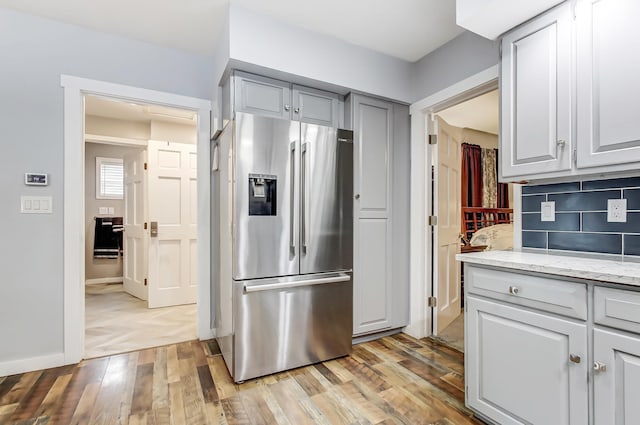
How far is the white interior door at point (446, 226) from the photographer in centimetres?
288

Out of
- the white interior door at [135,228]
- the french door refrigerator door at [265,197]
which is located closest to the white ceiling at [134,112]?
the white interior door at [135,228]

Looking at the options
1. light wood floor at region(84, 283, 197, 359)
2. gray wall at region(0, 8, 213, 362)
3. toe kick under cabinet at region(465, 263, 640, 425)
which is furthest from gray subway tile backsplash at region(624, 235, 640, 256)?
gray wall at region(0, 8, 213, 362)

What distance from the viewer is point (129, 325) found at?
125 inches

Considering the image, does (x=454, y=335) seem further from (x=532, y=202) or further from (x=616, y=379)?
(x=616, y=379)

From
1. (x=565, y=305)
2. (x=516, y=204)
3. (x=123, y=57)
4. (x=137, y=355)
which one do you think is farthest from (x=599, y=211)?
(x=123, y=57)

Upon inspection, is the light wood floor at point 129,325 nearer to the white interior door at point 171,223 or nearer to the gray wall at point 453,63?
the white interior door at point 171,223

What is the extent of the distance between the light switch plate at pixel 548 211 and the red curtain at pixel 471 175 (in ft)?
10.4

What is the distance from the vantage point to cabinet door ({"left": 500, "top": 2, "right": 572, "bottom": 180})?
1.55 m

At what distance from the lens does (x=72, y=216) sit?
2.35m

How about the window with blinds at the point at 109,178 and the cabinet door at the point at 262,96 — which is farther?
the window with blinds at the point at 109,178

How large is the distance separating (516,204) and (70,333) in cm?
337

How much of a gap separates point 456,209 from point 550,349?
202 centimetres

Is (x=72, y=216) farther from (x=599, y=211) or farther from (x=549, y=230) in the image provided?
(x=599, y=211)

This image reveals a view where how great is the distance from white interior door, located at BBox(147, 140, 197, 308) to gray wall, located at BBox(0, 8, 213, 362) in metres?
1.53
